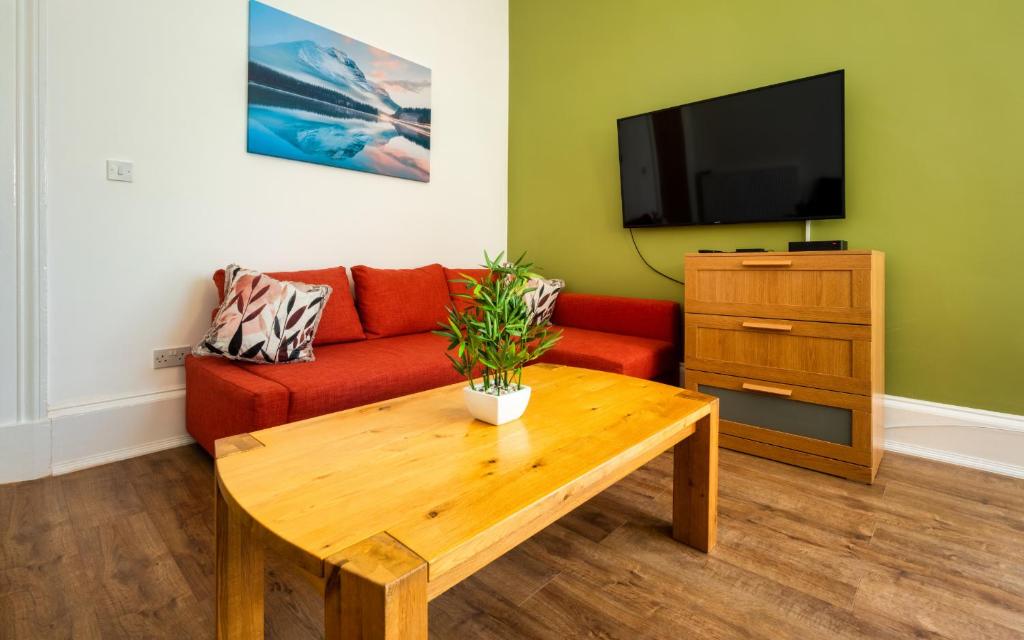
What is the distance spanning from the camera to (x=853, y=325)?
1944 millimetres

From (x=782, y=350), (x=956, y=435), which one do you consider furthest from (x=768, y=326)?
(x=956, y=435)

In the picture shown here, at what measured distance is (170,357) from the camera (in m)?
2.25

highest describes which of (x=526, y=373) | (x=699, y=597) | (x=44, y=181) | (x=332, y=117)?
(x=332, y=117)

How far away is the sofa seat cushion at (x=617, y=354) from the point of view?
7.74ft

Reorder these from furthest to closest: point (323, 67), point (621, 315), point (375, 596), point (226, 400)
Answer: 1. point (621, 315)
2. point (323, 67)
3. point (226, 400)
4. point (375, 596)

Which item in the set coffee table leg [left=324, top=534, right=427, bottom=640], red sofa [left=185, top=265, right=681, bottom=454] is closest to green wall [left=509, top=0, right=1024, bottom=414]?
red sofa [left=185, top=265, right=681, bottom=454]

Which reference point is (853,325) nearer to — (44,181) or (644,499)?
(644,499)

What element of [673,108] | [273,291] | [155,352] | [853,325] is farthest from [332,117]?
[853,325]

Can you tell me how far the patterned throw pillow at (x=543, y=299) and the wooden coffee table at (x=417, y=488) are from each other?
1.55 meters

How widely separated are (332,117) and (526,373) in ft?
6.36

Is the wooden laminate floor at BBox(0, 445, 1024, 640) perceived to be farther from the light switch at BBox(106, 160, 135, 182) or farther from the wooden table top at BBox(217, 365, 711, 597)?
the light switch at BBox(106, 160, 135, 182)

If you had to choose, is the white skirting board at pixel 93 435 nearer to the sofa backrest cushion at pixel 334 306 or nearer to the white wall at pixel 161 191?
the white wall at pixel 161 191

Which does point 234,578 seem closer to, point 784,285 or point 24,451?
point 24,451

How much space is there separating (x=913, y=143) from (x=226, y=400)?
3.01 meters
